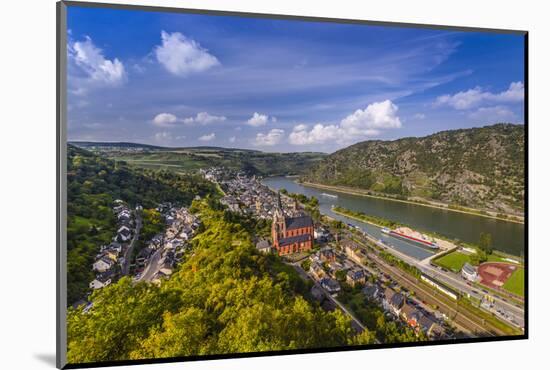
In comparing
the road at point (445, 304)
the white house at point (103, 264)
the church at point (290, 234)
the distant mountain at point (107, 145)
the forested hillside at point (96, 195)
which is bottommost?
the road at point (445, 304)

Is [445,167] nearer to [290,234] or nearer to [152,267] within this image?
[290,234]

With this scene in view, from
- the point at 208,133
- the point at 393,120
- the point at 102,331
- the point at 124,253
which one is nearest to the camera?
the point at 102,331

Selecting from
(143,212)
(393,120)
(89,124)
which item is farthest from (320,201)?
(89,124)

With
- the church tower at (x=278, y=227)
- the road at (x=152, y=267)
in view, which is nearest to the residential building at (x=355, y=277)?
the church tower at (x=278, y=227)

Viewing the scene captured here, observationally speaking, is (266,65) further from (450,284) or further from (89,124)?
(450,284)

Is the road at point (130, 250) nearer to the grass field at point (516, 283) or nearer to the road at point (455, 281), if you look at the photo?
the road at point (455, 281)
